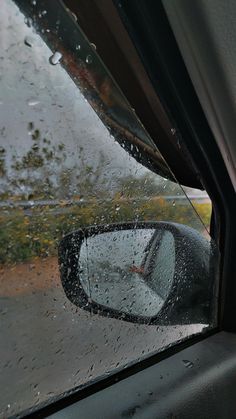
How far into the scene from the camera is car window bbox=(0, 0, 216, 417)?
1328 millimetres

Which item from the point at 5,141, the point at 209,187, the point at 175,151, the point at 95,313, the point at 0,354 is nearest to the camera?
the point at 5,141

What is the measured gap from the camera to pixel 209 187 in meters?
2.17

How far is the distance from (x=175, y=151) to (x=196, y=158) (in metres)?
0.10

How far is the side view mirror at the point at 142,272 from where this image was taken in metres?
1.61

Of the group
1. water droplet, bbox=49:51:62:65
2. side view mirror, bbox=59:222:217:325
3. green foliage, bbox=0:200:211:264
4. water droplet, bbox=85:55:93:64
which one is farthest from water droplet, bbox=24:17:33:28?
side view mirror, bbox=59:222:217:325

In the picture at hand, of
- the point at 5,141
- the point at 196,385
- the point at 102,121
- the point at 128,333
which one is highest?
the point at 5,141

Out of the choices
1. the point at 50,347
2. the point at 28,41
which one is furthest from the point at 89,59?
the point at 50,347

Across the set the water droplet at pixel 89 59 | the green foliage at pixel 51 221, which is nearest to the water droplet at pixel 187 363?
the green foliage at pixel 51 221

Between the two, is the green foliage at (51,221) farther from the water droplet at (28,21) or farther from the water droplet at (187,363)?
the water droplet at (187,363)

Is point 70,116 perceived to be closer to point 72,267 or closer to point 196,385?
point 72,267

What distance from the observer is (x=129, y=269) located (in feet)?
5.91

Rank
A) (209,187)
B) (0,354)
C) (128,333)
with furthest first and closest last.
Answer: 1. (209,187)
2. (128,333)
3. (0,354)

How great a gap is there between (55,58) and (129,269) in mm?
738

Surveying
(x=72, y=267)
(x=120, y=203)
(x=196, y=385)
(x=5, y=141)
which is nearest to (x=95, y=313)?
(x=72, y=267)
